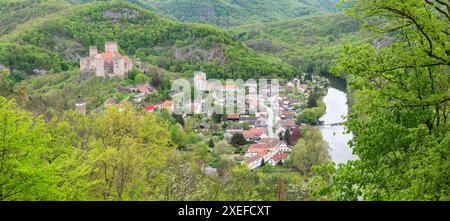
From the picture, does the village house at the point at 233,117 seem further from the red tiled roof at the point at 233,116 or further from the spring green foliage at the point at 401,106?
the spring green foliage at the point at 401,106

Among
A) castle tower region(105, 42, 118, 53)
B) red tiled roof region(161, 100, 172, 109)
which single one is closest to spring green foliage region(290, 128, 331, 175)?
red tiled roof region(161, 100, 172, 109)

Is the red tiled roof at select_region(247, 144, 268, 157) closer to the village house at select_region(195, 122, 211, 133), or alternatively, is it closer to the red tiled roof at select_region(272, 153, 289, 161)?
the red tiled roof at select_region(272, 153, 289, 161)

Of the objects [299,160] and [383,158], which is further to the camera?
[299,160]

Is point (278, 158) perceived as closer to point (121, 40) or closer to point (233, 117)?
point (233, 117)

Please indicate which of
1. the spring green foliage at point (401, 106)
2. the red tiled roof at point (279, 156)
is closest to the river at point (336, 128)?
the red tiled roof at point (279, 156)
